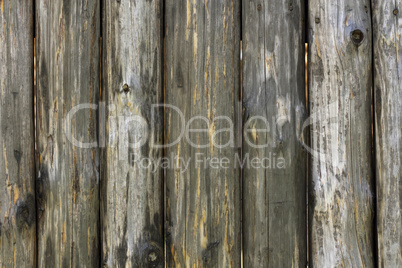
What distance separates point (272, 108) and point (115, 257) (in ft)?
3.48

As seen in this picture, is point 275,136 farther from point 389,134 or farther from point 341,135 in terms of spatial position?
point 389,134

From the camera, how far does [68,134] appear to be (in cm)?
155

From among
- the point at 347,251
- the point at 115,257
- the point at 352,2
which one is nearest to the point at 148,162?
the point at 115,257

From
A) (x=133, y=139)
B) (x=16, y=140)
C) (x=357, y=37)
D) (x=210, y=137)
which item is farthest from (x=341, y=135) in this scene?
(x=16, y=140)

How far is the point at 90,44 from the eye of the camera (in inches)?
61.1

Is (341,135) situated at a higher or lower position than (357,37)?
lower

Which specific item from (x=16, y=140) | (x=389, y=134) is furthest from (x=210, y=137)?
(x=16, y=140)

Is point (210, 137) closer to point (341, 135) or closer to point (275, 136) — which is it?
point (275, 136)

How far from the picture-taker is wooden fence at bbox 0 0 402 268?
151 centimetres

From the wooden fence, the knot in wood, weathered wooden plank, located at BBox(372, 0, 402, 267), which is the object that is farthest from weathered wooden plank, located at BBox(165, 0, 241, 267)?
weathered wooden plank, located at BBox(372, 0, 402, 267)

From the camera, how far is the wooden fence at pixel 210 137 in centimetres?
151

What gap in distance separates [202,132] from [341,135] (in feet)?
2.23

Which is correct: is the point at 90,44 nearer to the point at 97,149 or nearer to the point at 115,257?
the point at 97,149

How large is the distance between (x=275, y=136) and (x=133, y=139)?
70cm
